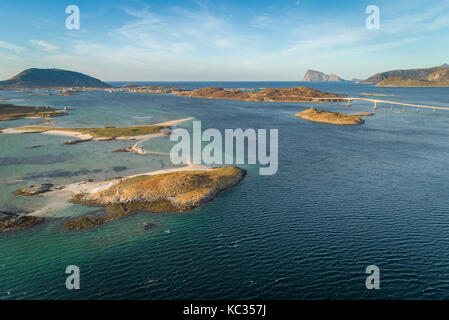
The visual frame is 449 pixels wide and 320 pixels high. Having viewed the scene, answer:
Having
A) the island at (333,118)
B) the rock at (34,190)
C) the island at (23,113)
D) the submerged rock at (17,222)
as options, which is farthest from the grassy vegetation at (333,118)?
the island at (23,113)

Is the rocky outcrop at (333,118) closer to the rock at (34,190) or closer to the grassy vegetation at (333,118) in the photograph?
the grassy vegetation at (333,118)

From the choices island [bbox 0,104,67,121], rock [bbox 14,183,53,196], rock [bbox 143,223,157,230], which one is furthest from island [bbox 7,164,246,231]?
island [bbox 0,104,67,121]

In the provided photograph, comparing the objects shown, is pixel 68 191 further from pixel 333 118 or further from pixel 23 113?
pixel 23 113

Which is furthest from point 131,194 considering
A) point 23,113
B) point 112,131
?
point 23,113

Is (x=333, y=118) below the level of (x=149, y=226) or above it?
above

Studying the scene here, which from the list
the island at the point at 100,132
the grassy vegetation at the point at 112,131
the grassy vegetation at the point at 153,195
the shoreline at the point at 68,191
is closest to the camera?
the grassy vegetation at the point at 153,195

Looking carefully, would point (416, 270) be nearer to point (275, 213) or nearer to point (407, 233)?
point (407, 233)

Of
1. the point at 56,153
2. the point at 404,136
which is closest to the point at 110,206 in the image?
the point at 56,153
